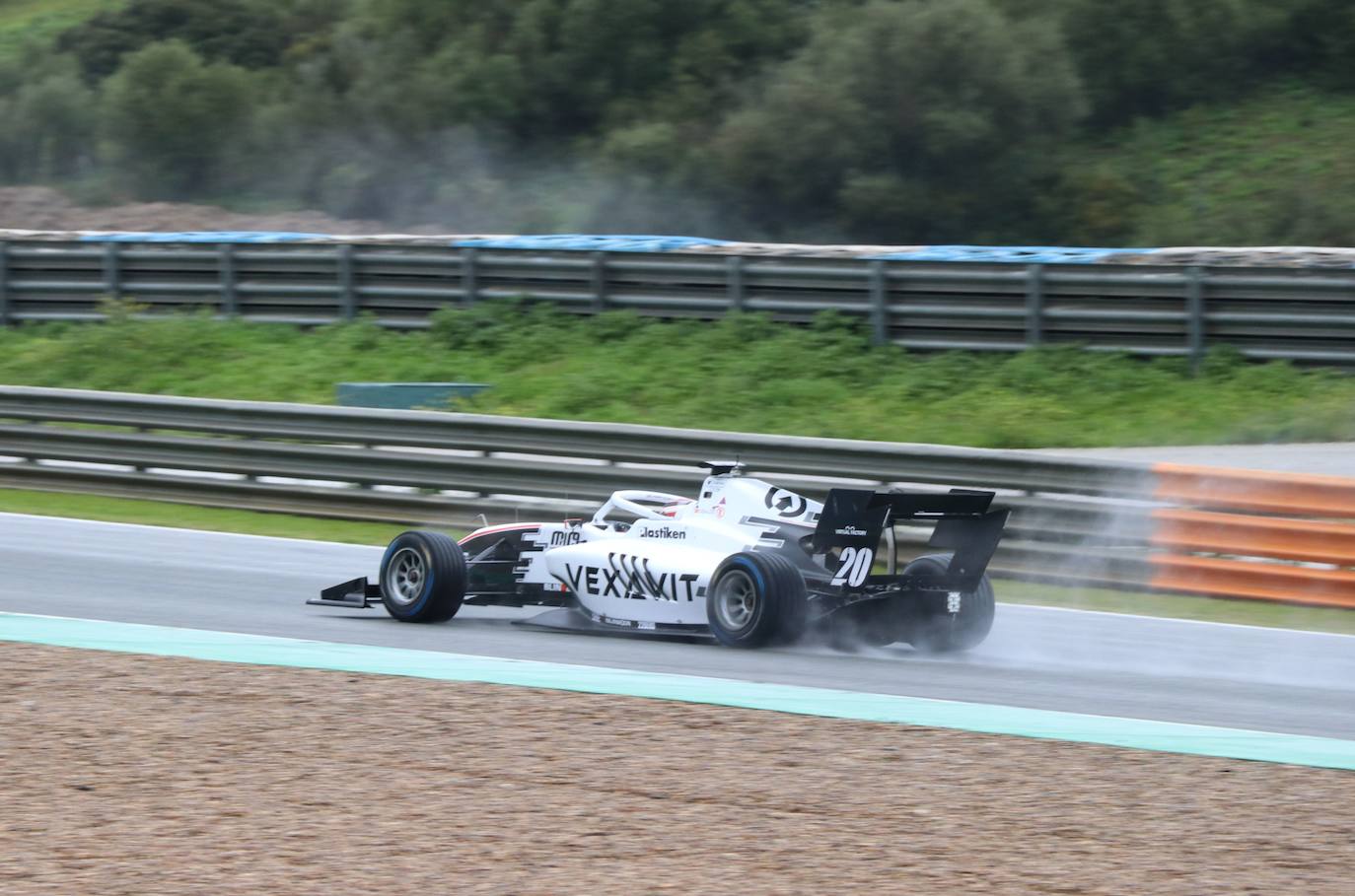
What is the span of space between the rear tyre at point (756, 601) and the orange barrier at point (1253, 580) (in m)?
3.96

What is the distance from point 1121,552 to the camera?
11.4m

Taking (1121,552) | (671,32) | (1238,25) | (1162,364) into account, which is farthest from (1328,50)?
(1121,552)

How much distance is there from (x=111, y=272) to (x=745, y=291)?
8.19 m

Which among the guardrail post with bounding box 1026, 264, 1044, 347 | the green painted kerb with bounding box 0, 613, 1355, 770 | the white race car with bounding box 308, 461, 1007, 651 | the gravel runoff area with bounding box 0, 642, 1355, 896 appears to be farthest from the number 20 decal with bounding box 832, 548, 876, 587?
the guardrail post with bounding box 1026, 264, 1044, 347

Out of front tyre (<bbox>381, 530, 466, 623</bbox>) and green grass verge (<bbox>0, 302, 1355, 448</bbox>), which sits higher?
green grass verge (<bbox>0, 302, 1355, 448</bbox>)

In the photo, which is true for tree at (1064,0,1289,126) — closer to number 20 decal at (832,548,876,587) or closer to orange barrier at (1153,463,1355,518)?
orange barrier at (1153,463,1355,518)

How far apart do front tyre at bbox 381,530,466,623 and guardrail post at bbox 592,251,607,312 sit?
10133 millimetres

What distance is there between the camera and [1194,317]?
16.7 meters

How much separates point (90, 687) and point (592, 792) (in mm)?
2777

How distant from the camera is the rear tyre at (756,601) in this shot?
809 cm

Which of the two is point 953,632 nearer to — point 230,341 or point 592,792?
point 592,792

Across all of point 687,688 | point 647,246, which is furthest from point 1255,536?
point 647,246

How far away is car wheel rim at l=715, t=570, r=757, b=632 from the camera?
27.2 ft

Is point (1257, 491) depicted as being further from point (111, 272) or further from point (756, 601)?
point (111, 272)
